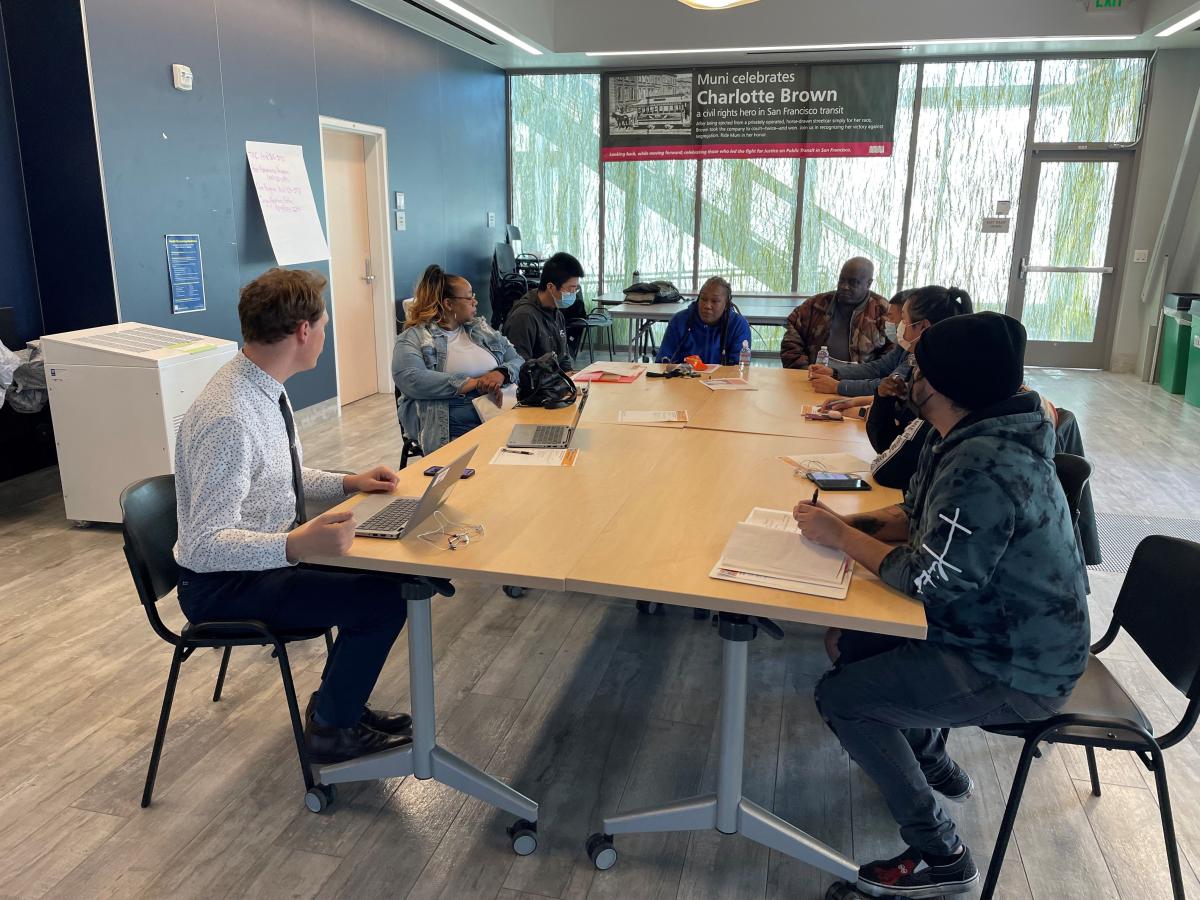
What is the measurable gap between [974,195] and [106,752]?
28.3 feet

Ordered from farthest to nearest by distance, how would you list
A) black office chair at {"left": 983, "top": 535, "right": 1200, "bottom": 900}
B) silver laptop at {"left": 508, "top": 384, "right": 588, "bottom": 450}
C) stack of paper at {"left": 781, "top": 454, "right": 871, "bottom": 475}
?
silver laptop at {"left": 508, "top": 384, "right": 588, "bottom": 450}, stack of paper at {"left": 781, "top": 454, "right": 871, "bottom": 475}, black office chair at {"left": 983, "top": 535, "right": 1200, "bottom": 900}

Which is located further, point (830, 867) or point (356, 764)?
point (356, 764)

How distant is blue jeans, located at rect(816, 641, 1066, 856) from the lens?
1.74 m

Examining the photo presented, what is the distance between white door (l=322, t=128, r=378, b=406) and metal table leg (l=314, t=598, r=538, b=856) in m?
4.80

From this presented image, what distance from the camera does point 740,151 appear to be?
29.4ft

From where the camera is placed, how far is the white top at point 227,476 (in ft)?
6.33

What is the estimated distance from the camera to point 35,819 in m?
2.12

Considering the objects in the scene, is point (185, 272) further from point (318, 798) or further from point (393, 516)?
point (318, 798)

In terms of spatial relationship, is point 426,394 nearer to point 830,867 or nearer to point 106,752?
point 106,752

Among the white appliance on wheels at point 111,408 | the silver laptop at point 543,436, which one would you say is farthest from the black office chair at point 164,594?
the white appliance on wheels at point 111,408

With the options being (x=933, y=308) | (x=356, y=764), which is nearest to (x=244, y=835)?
(x=356, y=764)

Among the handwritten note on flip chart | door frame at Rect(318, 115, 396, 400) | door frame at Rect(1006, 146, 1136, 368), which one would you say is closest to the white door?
door frame at Rect(318, 115, 396, 400)

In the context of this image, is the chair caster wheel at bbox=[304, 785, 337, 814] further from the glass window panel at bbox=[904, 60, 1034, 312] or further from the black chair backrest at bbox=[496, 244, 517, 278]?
the glass window panel at bbox=[904, 60, 1034, 312]

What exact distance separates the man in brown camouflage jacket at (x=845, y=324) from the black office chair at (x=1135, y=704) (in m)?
2.62
